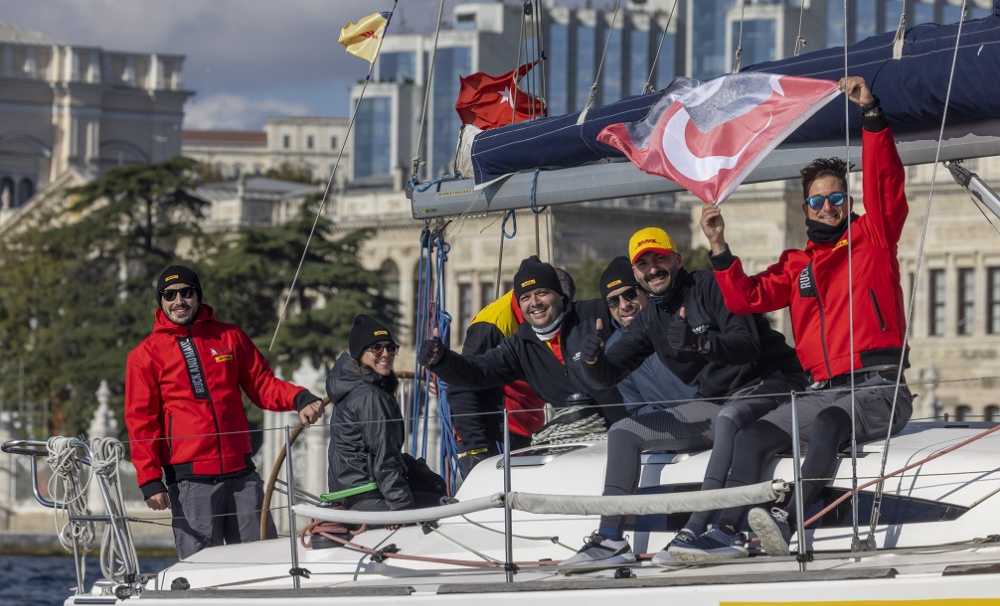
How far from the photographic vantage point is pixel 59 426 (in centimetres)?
4688

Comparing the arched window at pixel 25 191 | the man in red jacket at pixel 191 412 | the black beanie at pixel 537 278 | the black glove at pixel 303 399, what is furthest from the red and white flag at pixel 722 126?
the arched window at pixel 25 191

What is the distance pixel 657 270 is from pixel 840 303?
0.63 meters

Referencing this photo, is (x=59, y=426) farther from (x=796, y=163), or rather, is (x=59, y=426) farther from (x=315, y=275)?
(x=796, y=163)

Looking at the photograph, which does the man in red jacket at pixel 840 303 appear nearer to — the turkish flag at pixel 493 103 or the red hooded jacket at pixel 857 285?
the red hooded jacket at pixel 857 285

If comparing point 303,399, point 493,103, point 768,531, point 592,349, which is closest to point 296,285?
point 493,103

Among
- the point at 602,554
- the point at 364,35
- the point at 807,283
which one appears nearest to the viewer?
the point at 807,283

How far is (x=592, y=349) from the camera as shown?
8570 millimetres

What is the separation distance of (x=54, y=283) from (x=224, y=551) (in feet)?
144

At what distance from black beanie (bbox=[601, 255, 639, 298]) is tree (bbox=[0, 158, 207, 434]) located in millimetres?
36602

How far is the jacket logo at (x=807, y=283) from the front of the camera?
7965 mm

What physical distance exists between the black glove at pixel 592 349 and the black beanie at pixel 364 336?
663 millimetres

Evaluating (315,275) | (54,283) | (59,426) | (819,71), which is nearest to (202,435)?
(819,71)

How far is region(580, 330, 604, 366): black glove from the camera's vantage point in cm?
858

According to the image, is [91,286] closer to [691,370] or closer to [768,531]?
→ [691,370]
